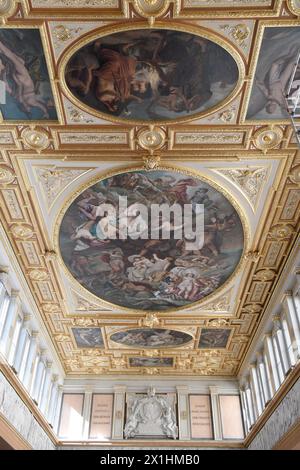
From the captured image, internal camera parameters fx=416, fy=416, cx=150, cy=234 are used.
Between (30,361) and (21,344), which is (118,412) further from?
(21,344)

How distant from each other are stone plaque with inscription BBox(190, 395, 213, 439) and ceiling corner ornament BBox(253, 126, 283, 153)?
49.4 ft

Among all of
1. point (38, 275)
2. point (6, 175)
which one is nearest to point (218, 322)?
point (38, 275)

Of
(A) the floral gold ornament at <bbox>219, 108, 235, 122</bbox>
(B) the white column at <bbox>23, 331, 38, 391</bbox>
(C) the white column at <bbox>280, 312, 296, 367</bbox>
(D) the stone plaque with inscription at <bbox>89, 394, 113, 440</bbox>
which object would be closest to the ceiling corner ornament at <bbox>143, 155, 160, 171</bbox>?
(A) the floral gold ornament at <bbox>219, 108, 235, 122</bbox>

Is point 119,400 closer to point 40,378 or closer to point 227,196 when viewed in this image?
point 40,378

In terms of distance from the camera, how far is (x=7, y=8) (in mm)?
7523

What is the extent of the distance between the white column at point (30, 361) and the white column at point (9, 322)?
8.08 ft

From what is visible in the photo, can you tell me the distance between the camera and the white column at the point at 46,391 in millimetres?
17828

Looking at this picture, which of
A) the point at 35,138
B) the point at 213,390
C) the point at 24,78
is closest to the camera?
the point at 24,78

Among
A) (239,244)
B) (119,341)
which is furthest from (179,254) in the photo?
(119,341)

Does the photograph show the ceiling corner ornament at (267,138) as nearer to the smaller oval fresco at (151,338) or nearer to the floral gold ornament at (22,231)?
the floral gold ornament at (22,231)

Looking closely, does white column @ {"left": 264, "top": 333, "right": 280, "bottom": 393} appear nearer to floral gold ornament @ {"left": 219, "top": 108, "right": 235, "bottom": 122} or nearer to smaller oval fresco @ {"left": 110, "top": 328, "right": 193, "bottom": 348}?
smaller oval fresco @ {"left": 110, "top": 328, "right": 193, "bottom": 348}

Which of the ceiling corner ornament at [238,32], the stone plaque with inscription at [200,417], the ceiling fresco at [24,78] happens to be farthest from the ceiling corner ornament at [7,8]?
the stone plaque with inscription at [200,417]

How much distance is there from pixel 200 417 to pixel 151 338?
18.0 feet

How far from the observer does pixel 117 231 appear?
1254 centimetres
